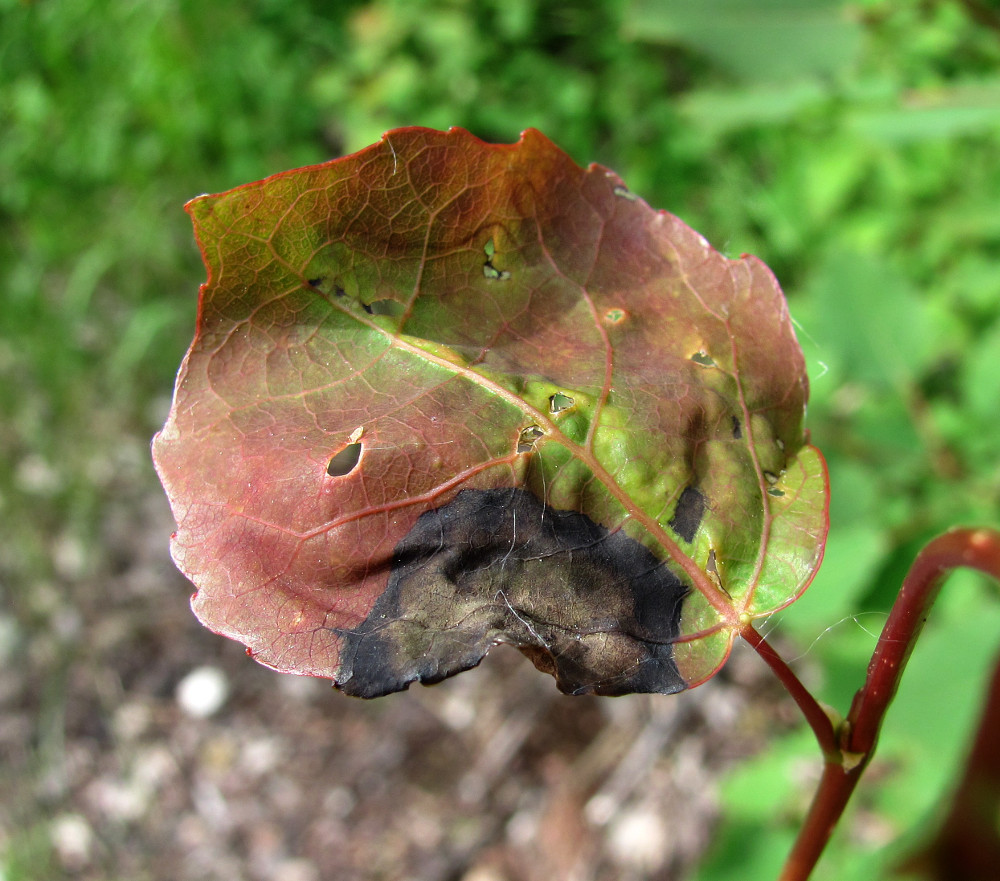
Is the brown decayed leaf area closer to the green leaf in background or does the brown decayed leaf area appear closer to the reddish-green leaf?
the green leaf in background

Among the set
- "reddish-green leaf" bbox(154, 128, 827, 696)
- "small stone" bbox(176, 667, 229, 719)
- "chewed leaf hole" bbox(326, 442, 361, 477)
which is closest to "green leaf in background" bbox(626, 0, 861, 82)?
"reddish-green leaf" bbox(154, 128, 827, 696)

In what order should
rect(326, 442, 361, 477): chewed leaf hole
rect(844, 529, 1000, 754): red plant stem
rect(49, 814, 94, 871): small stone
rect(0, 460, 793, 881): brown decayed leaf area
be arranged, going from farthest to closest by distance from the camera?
1. rect(49, 814, 94, 871): small stone
2. rect(0, 460, 793, 881): brown decayed leaf area
3. rect(326, 442, 361, 477): chewed leaf hole
4. rect(844, 529, 1000, 754): red plant stem

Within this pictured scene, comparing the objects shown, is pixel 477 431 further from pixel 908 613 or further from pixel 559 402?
pixel 908 613

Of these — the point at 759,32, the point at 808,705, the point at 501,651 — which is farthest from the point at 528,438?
the point at 501,651

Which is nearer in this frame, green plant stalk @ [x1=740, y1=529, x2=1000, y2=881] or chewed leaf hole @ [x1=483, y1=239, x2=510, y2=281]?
green plant stalk @ [x1=740, y1=529, x2=1000, y2=881]

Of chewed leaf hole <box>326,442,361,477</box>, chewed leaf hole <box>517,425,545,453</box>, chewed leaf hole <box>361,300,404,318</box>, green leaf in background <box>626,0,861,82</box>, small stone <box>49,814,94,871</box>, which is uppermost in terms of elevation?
chewed leaf hole <box>361,300,404,318</box>

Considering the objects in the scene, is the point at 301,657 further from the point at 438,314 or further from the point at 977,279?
the point at 977,279

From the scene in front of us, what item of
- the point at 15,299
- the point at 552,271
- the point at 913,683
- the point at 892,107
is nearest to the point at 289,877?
the point at 913,683
